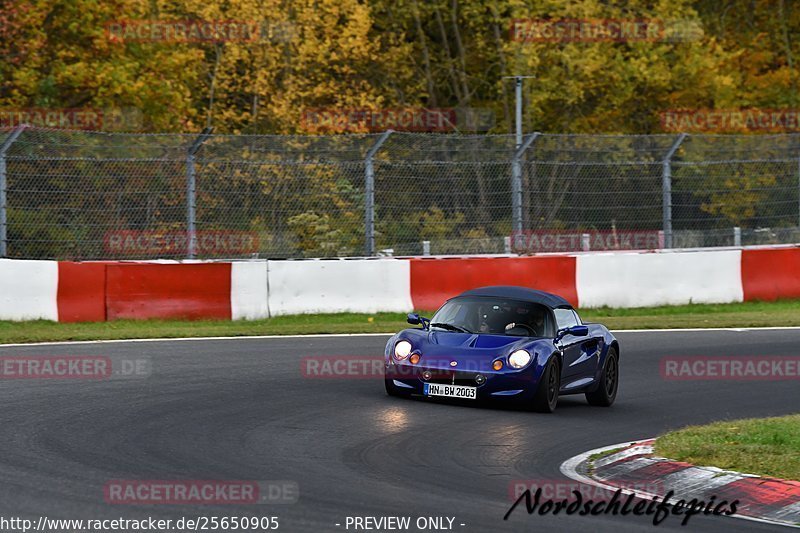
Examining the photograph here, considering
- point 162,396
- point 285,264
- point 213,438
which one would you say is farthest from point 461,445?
point 285,264

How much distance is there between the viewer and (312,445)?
1000 cm

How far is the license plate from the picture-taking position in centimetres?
1227

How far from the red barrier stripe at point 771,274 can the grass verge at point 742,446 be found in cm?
1184

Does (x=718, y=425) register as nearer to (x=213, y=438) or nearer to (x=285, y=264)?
(x=213, y=438)

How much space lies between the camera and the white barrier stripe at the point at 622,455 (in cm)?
968

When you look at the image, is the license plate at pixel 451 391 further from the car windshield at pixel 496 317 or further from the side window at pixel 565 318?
the side window at pixel 565 318

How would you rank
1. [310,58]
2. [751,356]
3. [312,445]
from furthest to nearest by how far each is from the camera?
[310,58] < [751,356] < [312,445]

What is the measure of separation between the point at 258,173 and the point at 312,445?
34.4 feet

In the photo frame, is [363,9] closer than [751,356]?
No

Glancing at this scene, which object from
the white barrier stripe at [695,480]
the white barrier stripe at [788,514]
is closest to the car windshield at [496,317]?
the white barrier stripe at [695,480]

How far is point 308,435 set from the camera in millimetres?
10492

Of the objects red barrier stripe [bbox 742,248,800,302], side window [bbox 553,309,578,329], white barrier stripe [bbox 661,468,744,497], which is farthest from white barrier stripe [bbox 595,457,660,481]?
red barrier stripe [bbox 742,248,800,302]

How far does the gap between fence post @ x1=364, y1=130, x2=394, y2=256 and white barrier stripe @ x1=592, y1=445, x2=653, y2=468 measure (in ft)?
36.3

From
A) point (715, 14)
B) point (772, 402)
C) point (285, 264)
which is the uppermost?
point (715, 14)
